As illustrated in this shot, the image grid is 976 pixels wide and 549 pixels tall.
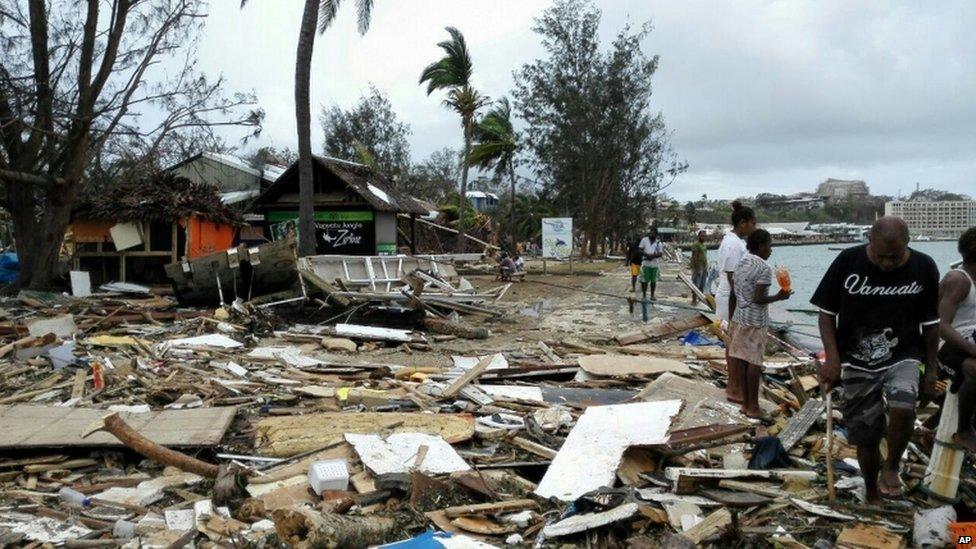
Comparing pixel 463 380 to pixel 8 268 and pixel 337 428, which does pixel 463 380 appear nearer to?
pixel 337 428

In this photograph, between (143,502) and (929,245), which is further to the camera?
(929,245)

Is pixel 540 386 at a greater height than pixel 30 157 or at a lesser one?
lesser

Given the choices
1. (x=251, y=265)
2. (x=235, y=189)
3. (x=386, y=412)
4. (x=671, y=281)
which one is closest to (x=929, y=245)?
(x=671, y=281)

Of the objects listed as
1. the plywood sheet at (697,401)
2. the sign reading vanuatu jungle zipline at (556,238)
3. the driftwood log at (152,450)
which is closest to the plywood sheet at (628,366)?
the plywood sheet at (697,401)

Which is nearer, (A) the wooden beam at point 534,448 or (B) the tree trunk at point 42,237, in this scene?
(A) the wooden beam at point 534,448

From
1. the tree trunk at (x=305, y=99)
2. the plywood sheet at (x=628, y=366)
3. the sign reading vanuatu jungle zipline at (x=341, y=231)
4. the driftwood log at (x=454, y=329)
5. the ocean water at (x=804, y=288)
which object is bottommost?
the ocean water at (x=804, y=288)

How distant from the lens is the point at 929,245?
2315 inches

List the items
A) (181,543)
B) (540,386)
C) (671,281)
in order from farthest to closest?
(671,281) → (540,386) → (181,543)

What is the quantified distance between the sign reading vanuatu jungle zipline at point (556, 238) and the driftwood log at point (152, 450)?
25.1 meters

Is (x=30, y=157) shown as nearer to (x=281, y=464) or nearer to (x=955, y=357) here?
(x=281, y=464)

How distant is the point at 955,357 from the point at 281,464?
446 centimetres

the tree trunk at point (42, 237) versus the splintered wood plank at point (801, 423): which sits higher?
the tree trunk at point (42, 237)

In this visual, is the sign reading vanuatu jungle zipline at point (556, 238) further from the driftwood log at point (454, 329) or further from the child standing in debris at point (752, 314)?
the child standing in debris at point (752, 314)

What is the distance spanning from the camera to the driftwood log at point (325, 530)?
423 cm
